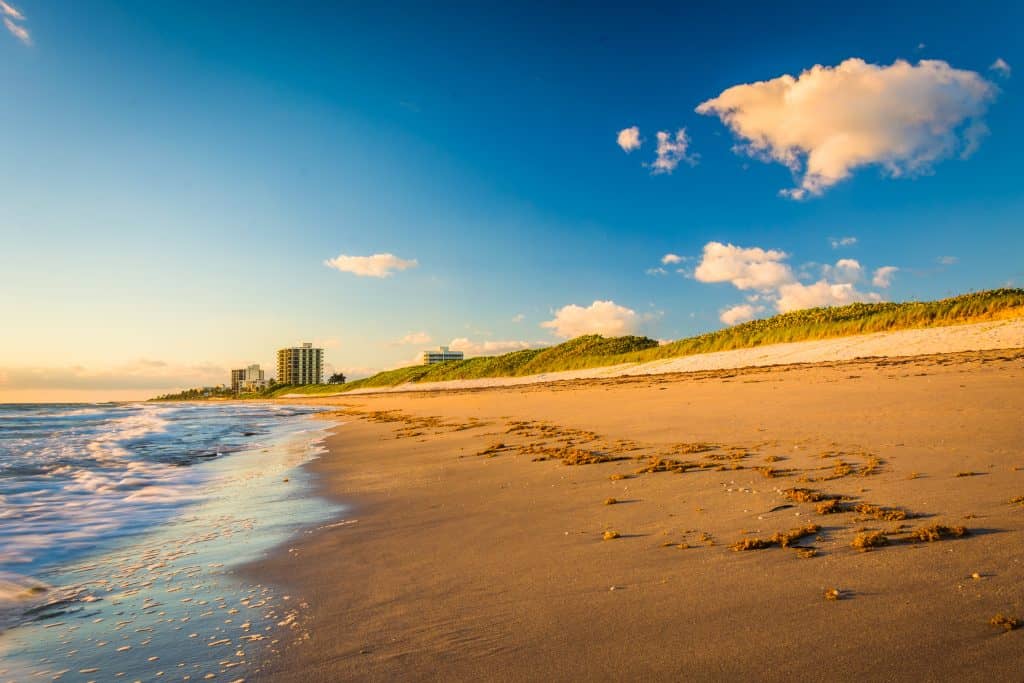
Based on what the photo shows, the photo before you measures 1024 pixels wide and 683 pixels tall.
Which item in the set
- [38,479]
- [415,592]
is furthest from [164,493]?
[415,592]

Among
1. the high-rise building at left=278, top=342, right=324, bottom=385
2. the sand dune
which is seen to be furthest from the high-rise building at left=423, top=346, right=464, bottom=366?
the sand dune

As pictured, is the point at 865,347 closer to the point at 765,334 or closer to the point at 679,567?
the point at 765,334

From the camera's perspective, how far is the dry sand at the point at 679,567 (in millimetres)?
2396

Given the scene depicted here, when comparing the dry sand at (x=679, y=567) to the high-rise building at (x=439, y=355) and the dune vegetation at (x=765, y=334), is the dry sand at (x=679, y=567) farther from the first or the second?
the high-rise building at (x=439, y=355)

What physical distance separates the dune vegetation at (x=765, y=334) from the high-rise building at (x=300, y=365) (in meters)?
124

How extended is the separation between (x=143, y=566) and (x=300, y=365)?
200533 mm

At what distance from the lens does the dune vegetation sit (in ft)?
80.8

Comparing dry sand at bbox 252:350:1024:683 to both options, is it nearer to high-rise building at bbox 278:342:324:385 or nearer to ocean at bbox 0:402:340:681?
ocean at bbox 0:402:340:681

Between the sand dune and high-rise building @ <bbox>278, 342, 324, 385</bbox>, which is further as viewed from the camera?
high-rise building @ <bbox>278, 342, 324, 385</bbox>

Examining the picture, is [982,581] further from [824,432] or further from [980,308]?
[980,308]

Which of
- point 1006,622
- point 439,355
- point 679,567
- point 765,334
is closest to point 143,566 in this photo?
point 679,567

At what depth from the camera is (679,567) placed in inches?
135

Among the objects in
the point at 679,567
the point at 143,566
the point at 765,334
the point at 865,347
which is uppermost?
the point at 765,334

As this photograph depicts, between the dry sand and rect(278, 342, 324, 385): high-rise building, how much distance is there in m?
194
